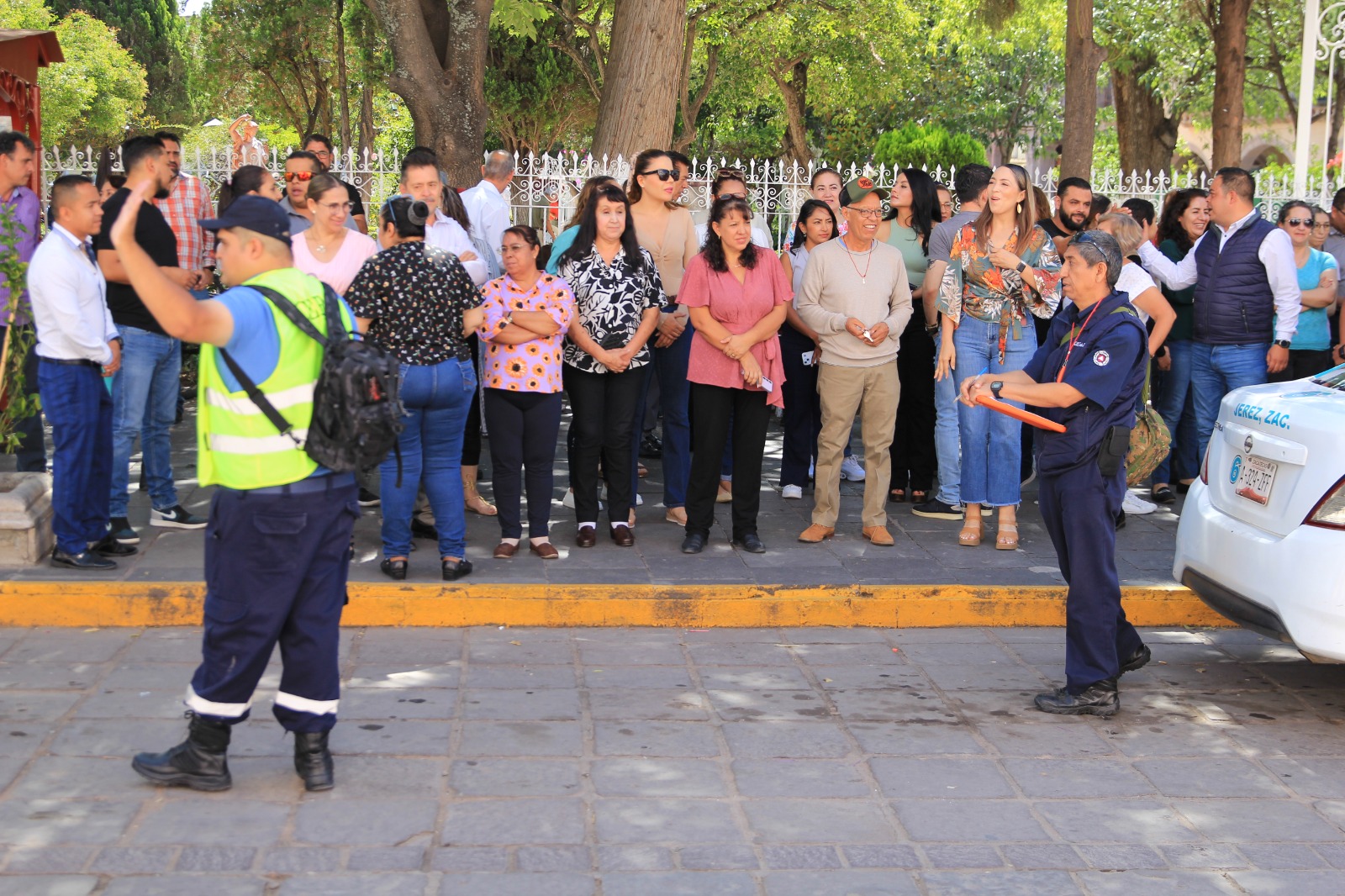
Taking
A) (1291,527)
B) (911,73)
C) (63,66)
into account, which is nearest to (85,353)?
(1291,527)

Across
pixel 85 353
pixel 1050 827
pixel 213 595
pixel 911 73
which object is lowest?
pixel 1050 827

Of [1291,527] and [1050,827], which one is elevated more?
[1291,527]

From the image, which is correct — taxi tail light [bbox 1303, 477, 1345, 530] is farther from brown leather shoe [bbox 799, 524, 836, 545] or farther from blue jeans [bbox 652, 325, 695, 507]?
blue jeans [bbox 652, 325, 695, 507]

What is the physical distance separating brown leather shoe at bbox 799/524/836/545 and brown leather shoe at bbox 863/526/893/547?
234 millimetres

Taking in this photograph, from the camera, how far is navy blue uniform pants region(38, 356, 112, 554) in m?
6.36

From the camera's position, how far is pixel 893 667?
6.06 metres

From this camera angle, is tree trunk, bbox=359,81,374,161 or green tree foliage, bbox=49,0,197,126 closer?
tree trunk, bbox=359,81,374,161

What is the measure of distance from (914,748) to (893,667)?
1.00 metres

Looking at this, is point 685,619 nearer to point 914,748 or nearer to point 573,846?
point 914,748

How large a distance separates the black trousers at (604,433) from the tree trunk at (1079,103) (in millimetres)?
7856

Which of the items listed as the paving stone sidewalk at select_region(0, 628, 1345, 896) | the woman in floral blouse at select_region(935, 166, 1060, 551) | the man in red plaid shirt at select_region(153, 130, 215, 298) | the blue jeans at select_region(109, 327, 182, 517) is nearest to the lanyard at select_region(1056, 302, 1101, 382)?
the paving stone sidewalk at select_region(0, 628, 1345, 896)

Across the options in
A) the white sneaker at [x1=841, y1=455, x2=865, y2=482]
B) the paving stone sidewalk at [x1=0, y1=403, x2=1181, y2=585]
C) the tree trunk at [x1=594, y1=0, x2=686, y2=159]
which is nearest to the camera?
the paving stone sidewalk at [x1=0, y1=403, x2=1181, y2=585]

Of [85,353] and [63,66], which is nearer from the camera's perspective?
[85,353]

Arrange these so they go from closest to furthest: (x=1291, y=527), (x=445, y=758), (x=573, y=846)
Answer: (x=573, y=846)
(x=445, y=758)
(x=1291, y=527)
